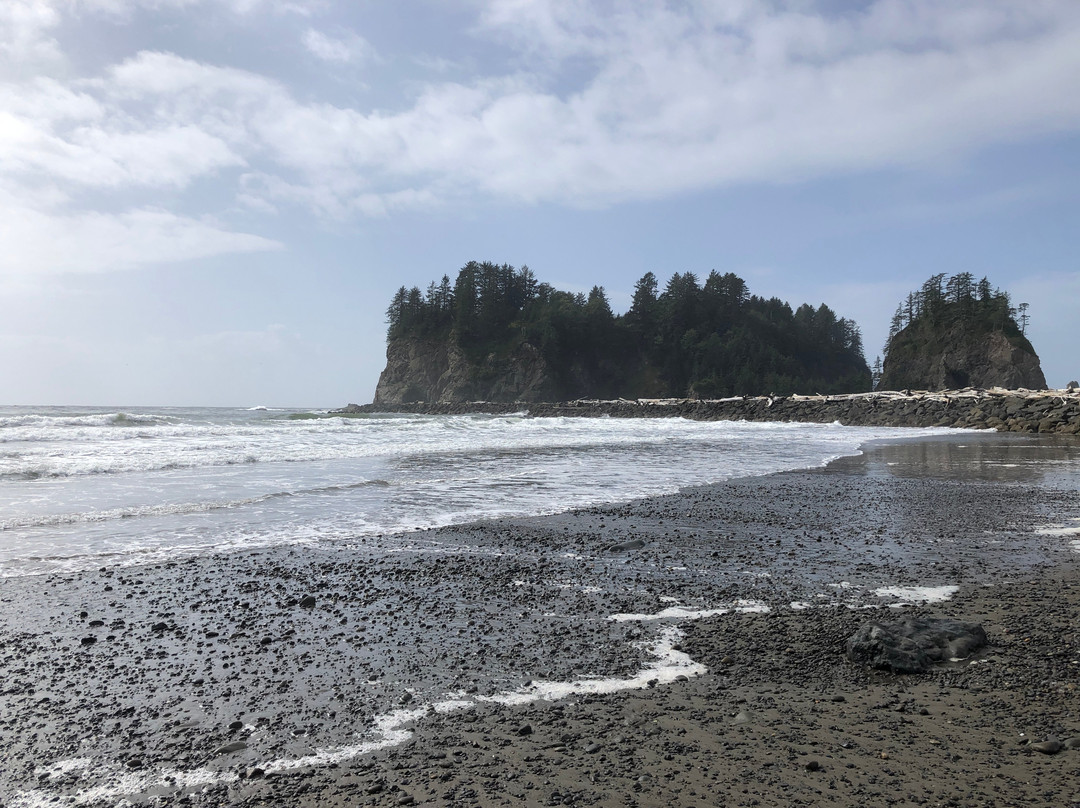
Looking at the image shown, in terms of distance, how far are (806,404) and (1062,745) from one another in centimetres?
4942

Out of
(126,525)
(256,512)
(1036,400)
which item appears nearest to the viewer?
(126,525)

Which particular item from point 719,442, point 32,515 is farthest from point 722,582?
point 719,442

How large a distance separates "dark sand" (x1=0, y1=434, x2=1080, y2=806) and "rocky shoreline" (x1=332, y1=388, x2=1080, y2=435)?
90.8 ft

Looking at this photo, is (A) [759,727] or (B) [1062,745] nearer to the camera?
(B) [1062,745]

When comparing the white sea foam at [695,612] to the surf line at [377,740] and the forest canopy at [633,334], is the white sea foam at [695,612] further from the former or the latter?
the forest canopy at [633,334]

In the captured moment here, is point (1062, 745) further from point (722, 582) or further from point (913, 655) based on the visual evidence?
point (722, 582)

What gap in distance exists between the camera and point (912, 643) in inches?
150

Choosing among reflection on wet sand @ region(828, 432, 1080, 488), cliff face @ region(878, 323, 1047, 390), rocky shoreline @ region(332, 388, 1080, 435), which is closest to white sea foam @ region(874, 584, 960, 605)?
reflection on wet sand @ region(828, 432, 1080, 488)

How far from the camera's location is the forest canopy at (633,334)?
328 ft

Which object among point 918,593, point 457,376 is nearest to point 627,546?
point 918,593

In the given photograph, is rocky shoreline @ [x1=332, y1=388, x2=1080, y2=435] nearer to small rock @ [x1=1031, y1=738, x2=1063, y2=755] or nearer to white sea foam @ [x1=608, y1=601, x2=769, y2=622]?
white sea foam @ [x1=608, y1=601, x2=769, y2=622]

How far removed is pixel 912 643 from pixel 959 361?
318 feet

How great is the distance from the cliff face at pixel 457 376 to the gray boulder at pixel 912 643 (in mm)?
91507

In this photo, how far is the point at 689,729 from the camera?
303cm
